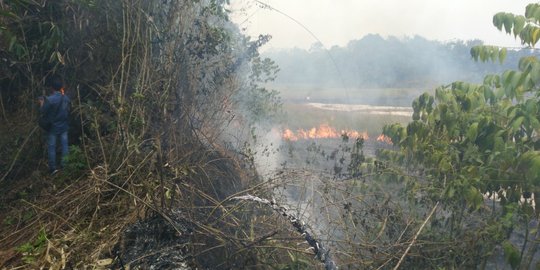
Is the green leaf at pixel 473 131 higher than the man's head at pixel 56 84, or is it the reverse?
the man's head at pixel 56 84

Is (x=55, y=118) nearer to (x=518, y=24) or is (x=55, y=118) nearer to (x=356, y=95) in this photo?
(x=518, y=24)

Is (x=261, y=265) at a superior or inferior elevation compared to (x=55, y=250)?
inferior

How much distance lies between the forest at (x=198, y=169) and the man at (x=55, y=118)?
0.59ft

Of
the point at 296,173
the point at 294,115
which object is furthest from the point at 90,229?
the point at 294,115

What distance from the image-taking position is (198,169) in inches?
202

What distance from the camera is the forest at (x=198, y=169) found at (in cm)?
360

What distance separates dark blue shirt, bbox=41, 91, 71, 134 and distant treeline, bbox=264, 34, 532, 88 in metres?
24.1

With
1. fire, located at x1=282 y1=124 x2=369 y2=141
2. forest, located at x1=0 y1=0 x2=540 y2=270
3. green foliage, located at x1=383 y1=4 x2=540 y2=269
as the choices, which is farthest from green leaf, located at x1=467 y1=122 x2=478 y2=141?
fire, located at x1=282 y1=124 x2=369 y2=141

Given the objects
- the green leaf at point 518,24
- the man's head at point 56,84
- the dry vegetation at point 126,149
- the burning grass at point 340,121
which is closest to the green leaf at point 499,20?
the green leaf at point 518,24

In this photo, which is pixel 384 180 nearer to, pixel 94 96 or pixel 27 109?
pixel 94 96

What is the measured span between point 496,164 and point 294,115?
1491 cm

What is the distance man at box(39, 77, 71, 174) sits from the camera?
198 inches

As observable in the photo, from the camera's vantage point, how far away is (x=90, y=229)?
3.90 metres

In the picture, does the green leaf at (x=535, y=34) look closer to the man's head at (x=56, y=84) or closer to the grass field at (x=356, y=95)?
the man's head at (x=56, y=84)
